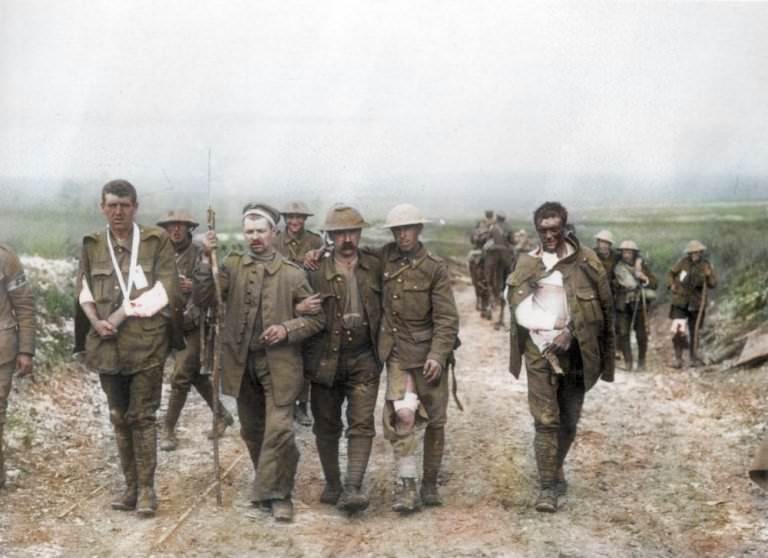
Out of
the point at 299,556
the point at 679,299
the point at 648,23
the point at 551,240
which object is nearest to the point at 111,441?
the point at 299,556

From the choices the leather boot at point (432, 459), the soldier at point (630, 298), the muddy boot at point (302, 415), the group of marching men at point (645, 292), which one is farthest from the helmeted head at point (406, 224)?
the soldier at point (630, 298)

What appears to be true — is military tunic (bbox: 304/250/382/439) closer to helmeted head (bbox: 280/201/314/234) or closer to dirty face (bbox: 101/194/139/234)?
dirty face (bbox: 101/194/139/234)

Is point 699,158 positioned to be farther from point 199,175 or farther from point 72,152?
point 72,152

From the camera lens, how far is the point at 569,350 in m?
6.01

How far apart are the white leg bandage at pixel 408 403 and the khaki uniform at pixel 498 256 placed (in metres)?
8.80

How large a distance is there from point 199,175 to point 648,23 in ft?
13.1

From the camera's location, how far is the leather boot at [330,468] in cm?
601

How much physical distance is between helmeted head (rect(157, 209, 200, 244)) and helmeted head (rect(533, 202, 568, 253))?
9.12 ft

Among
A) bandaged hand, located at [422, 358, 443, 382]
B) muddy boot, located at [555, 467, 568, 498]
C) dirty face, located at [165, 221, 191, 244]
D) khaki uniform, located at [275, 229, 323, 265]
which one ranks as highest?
dirty face, located at [165, 221, 191, 244]

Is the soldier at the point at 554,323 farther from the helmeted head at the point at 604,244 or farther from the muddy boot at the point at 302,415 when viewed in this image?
the helmeted head at the point at 604,244

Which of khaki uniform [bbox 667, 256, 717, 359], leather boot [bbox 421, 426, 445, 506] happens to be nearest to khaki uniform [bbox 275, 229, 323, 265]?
leather boot [bbox 421, 426, 445, 506]

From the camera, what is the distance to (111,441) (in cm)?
737

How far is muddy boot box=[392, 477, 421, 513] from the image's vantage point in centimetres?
572

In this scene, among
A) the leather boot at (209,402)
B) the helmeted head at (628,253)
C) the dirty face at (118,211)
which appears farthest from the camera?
the helmeted head at (628,253)
